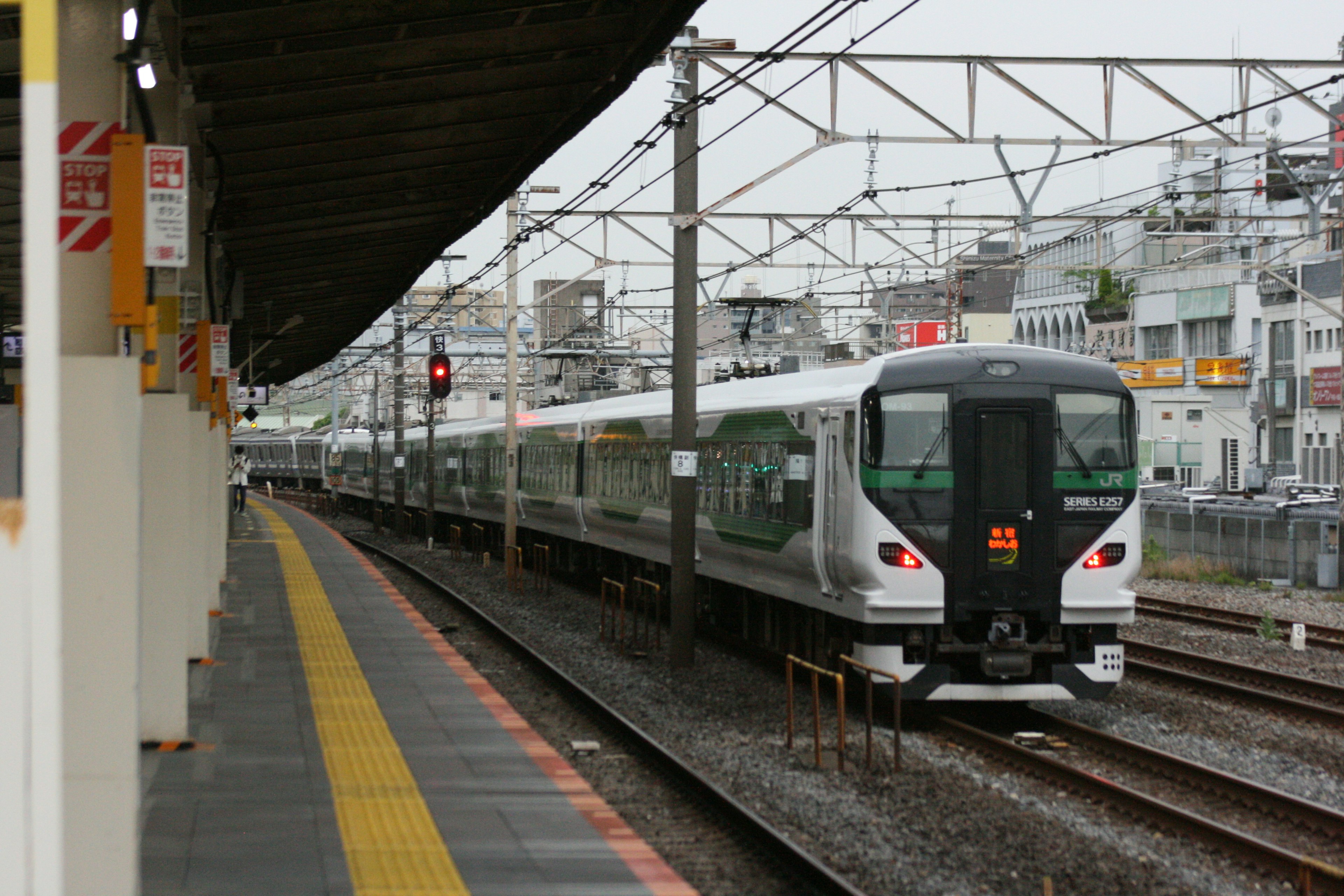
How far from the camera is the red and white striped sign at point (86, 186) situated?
5418 millimetres

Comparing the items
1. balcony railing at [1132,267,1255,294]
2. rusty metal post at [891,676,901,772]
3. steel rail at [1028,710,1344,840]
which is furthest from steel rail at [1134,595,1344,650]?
balcony railing at [1132,267,1255,294]

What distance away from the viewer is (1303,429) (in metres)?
48.0

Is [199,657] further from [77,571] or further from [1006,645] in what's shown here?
[77,571]

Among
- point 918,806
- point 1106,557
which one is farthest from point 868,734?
point 1106,557

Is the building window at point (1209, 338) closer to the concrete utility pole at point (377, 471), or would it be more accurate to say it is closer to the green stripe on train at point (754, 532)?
the concrete utility pole at point (377, 471)

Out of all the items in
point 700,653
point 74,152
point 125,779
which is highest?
point 74,152

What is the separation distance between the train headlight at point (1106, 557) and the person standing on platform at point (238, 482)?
89.7 feet

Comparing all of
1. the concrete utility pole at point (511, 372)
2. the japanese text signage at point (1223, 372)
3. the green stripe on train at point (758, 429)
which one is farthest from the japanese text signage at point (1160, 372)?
the green stripe on train at point (758, 429)

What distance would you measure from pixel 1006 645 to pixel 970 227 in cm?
1125

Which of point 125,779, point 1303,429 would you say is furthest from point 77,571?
point 1303,429

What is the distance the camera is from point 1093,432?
11.2m

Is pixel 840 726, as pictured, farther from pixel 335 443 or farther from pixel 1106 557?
pixel 335 443

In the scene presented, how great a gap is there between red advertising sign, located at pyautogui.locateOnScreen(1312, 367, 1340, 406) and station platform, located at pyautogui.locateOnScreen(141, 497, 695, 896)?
37707 mm

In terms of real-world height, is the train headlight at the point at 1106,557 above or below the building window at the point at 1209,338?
below
